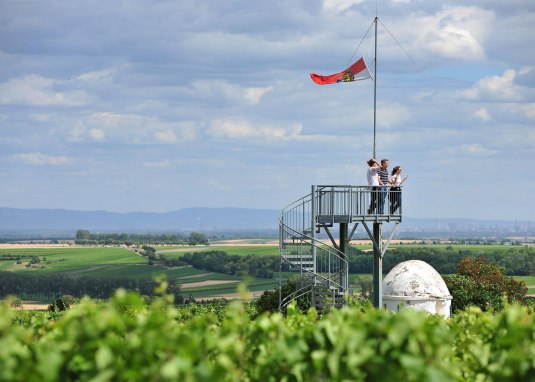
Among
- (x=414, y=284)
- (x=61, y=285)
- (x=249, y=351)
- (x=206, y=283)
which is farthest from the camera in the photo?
(x=61, y=285)

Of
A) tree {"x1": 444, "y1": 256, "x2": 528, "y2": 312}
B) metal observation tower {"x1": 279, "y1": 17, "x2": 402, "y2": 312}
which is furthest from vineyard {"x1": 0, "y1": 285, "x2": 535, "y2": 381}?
tree {"x1": 444, "y1": 256, "x2": 528, "y2": 312}

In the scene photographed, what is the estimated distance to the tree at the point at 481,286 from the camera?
6444 cm

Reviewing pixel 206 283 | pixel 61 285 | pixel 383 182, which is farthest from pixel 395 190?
pixel 61 285

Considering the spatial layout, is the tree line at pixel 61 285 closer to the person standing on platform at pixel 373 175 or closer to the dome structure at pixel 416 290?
the dome structure at pixel 416 290

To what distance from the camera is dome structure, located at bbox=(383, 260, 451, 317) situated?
145 ft

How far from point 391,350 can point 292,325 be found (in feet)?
15.0

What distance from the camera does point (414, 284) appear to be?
146ft

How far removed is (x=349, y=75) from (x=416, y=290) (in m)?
10.7

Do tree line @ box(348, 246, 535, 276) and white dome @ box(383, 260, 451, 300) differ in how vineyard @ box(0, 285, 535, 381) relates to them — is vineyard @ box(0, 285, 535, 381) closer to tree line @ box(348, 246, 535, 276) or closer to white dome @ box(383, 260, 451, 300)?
white dome @ box(383, 260, 451, 300)

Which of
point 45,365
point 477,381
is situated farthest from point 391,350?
point 45,365

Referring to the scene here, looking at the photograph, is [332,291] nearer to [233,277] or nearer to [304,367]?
[304,367]

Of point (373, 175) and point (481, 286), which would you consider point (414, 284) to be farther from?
point (481, 286)

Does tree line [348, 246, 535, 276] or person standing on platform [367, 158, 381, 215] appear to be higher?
person standing on platform [367, 158, 381, 215]

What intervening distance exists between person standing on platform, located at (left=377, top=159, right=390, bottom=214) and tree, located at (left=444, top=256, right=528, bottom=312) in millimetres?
19800
